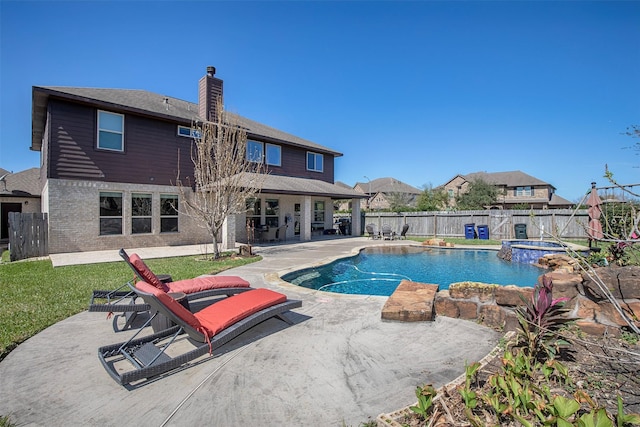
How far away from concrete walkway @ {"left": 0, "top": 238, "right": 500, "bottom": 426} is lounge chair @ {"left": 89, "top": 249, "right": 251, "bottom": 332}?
35 cm

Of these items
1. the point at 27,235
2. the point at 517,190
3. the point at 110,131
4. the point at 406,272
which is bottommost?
the point at 406,272

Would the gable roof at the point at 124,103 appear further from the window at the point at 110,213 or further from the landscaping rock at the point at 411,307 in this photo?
the landscaping rock at the point at 411,307

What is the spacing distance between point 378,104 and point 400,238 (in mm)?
10126

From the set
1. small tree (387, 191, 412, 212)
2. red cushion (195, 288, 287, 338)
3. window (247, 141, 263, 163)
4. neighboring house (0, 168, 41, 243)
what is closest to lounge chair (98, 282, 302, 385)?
red cushion (195, 288, 287, 338)

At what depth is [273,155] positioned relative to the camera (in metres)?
20.5

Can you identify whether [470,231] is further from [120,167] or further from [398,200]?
[398,200]

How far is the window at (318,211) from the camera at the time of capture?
23.9m

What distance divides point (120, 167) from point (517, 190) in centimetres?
5891

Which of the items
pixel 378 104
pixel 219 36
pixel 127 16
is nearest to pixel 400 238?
pixel 378 104

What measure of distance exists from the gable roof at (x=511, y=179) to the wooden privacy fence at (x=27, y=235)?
5390 centimetres

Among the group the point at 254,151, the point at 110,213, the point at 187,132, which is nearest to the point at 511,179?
the point at 254,151

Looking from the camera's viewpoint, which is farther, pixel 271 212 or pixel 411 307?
pixel 271 212

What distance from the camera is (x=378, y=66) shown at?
57.3 ft

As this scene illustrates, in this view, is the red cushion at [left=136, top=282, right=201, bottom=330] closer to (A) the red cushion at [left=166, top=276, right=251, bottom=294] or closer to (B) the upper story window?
(A) the red cushion at [left=166, top=276, right=251, bottom=294]
